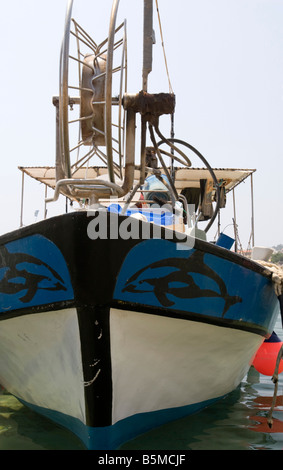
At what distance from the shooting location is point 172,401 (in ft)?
11.1

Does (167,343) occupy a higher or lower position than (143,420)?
higher

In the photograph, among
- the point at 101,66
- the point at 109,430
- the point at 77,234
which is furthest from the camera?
the point at 101,66

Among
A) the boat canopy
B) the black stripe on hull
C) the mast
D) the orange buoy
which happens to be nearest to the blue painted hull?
the black stripe on hull

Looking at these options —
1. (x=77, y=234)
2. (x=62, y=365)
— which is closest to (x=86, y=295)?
(x=77, y=234)

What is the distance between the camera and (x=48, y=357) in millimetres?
3223

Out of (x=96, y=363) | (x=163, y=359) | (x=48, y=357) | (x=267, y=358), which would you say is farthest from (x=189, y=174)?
(x=96, y=363)

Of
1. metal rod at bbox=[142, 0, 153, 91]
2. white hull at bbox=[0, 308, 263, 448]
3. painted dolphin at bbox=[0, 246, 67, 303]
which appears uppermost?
metal rod at bbox=[142, 0, 153, 91]

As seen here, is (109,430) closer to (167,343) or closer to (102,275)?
(167,343)

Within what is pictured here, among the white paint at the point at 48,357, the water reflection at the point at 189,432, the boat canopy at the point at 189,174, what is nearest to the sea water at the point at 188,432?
the water reflection at the point at 189,432

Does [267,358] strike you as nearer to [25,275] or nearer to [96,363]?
[96,363]

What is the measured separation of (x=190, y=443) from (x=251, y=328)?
1.04m

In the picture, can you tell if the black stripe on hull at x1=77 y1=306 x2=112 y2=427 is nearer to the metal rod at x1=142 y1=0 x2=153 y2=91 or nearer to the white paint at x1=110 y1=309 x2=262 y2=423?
the white paint at x1=110 y1=309 x2=262 y2=423

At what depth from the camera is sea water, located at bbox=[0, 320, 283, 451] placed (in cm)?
328

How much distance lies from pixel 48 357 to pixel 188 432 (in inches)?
51.5
